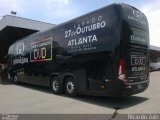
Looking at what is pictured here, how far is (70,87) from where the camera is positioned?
35.3ft

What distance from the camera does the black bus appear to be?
8492 mm

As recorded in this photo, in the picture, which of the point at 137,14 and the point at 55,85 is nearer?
the point at 137,14

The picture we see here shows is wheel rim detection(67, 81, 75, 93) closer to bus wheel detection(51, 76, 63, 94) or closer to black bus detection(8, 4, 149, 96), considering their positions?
black bus detection(8, 4, 149, 96)

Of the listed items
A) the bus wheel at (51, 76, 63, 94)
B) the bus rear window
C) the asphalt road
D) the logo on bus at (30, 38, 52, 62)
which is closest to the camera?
the asphalt road

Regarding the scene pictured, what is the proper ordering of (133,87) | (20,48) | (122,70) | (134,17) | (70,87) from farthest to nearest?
(20,48) → (70,87) → (134,17) → (133,87) → (122,70)

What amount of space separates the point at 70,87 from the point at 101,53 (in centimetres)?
257

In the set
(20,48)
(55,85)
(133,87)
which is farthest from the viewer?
(20,48)

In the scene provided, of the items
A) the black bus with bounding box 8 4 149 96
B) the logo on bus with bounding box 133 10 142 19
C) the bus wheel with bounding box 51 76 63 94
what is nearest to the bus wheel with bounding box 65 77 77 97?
the black bus with bounding box 8 4 149 96

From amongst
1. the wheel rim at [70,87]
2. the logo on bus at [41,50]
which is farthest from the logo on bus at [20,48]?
the wheel rim at [70,87]

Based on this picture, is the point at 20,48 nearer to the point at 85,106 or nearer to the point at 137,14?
the point at 85,106

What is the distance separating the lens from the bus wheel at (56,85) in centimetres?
1152

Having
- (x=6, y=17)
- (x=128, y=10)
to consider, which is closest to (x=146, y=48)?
(x=128, y=10)

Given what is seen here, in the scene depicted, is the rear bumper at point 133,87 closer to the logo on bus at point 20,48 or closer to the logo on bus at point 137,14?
the logo on bus at point 137,14

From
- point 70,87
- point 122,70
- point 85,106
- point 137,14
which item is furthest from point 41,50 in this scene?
point 122,70
